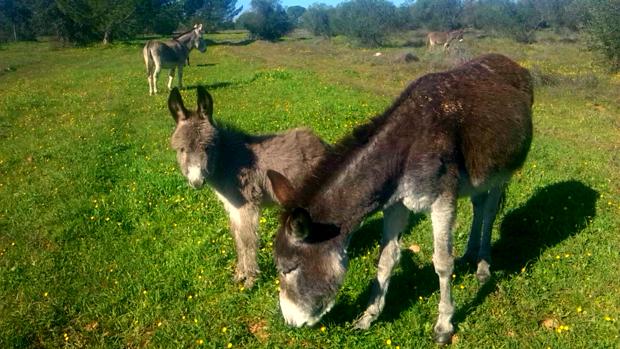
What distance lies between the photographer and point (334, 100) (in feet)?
→ 44.9

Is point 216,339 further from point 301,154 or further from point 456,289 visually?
point 456,289

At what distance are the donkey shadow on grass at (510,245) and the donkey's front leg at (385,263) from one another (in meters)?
0.15

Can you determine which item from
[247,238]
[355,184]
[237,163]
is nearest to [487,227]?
[355,184]

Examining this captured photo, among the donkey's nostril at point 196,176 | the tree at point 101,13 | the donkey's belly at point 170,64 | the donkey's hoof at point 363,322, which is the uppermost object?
the tree at point 101,13

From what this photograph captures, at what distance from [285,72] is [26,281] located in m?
15.8

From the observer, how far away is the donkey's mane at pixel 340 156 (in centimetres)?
377

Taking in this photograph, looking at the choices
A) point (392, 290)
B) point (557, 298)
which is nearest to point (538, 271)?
point (557, 298)

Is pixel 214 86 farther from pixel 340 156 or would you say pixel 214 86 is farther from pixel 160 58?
pixel 340 156

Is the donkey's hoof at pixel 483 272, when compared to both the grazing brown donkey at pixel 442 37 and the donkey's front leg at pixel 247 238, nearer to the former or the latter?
the donkey's front leg at pixel 247 238

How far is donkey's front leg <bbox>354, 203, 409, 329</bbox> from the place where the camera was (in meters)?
4.39

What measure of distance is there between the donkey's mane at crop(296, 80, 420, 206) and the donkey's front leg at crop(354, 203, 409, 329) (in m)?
0.79

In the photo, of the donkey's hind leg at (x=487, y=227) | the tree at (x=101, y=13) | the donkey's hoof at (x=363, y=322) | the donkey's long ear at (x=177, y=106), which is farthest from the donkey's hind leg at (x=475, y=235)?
the tree at (x=101, y=13)

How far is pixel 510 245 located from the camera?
231 inches

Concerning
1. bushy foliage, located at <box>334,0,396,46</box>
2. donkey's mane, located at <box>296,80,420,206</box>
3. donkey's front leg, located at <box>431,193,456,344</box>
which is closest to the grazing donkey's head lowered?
donkey's mane, located at <box>296,80,420,206</box>
